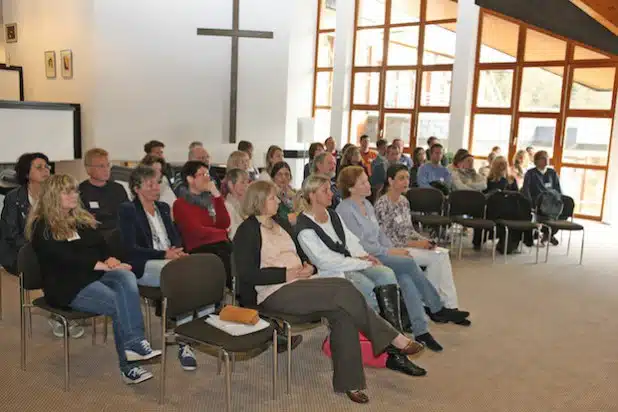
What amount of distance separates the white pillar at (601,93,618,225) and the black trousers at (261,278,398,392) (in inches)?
311

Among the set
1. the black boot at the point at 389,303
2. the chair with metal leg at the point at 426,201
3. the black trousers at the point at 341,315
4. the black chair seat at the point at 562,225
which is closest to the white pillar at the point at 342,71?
the chair with metal leg at the point at 426,201

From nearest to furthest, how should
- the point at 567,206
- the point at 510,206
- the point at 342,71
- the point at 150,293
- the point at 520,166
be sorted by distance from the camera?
the point at 150,293
the point at 510,206
the point at 567,206
the point at 520,166
the point at 342,71

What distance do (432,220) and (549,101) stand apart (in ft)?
17.2

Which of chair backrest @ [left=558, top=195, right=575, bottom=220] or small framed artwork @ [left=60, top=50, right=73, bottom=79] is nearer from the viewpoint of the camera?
chair backrest @ [left=558, top=195, right=575, bottom=220]

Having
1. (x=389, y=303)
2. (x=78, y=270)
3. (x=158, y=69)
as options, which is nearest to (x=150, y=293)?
(x=78, y=270)

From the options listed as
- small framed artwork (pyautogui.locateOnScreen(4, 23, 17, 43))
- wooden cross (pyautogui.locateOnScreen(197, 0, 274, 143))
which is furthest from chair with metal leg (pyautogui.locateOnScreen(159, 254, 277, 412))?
small framed artwork (pyautogui.locateOnScreen(4, 23, 17, 43))

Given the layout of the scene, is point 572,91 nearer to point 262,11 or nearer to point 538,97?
point 538,97

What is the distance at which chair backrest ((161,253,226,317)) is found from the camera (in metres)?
2.98

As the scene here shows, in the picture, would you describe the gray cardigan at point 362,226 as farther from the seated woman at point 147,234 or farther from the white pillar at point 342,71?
the white pillar at point 342,71

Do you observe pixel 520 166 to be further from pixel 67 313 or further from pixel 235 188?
pixel 67 313

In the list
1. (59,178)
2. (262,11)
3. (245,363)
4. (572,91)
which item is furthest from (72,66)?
(572,91)

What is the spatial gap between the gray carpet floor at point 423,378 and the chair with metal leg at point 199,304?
237mm

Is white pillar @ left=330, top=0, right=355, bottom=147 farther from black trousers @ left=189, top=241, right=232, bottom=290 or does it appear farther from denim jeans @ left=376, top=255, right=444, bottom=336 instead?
black trousers @ left=189, top=241, right=232, bottom=290

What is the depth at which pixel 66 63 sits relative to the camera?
29.0ft
